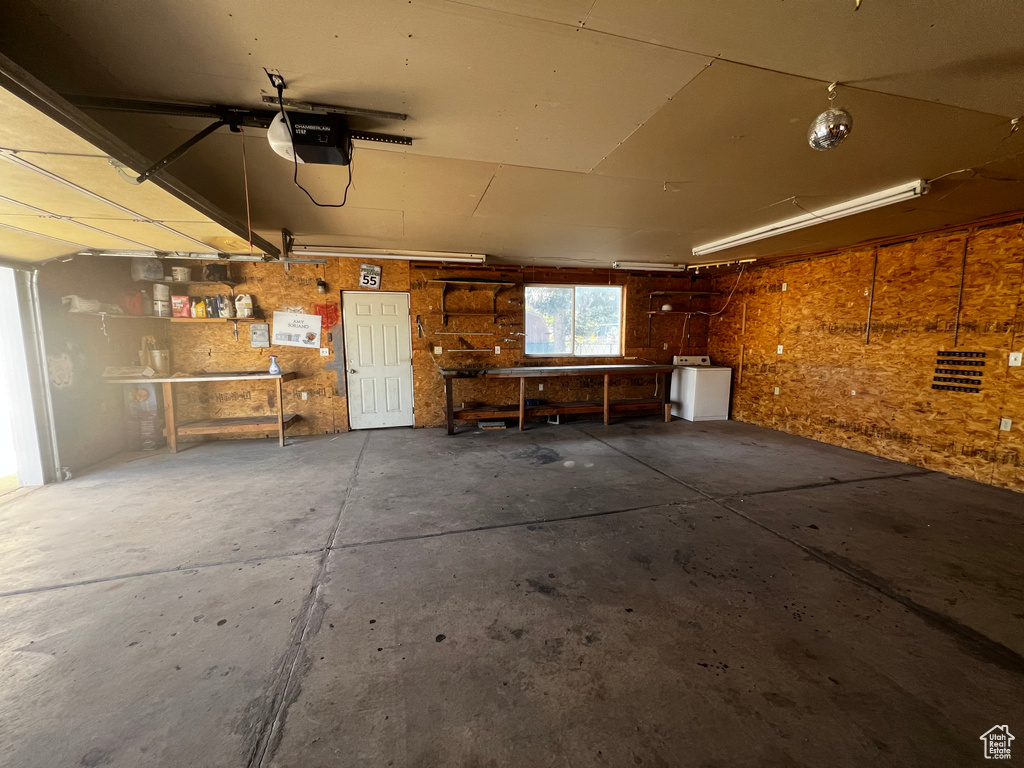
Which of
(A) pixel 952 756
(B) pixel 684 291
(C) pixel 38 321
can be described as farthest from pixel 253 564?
(B) pixel 684 291

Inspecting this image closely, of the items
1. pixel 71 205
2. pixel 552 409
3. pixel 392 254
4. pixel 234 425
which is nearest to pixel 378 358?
pixel 392 254

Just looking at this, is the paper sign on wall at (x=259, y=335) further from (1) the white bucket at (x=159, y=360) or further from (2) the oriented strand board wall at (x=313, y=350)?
(1) the white bucket at (x=159, y=360)

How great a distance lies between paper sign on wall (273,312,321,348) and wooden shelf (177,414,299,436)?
1009 millimetres

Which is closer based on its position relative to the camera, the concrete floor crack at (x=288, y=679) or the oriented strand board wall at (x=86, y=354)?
the concrete floor crack at (x=288, y=679)

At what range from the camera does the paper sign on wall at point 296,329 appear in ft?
16.3

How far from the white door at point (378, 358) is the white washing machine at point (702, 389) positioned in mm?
4462

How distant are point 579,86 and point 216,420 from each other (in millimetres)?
5503

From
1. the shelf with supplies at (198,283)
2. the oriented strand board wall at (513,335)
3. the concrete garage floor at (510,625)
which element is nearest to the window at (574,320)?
the oriented strand board wall at (513,335)

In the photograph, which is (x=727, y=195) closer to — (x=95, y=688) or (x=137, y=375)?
(x=95, y=688)

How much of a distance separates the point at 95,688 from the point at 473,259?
4.90m

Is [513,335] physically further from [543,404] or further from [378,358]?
[378,358]

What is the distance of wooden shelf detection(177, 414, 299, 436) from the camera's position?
4477mm

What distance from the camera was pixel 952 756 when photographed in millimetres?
1198

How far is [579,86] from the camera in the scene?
1.61 m
